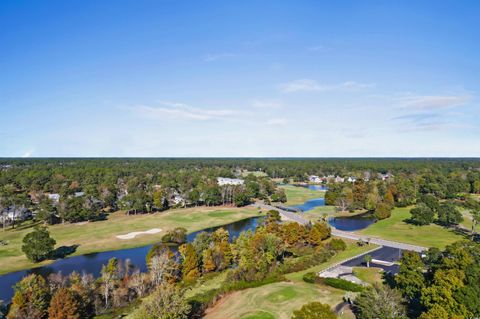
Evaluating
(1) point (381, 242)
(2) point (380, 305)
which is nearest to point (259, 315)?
(2) point (380, 305)

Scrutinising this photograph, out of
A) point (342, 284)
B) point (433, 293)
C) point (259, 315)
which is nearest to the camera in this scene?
point (433, 293)

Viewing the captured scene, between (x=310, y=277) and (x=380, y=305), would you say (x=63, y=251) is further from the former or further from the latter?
(x=380, y=305)

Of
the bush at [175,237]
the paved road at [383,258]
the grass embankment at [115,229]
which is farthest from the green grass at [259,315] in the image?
the grass embankment at [115,229]

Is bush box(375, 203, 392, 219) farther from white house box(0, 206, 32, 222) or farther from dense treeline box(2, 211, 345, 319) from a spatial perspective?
white house box(0, 206, 32, 222)

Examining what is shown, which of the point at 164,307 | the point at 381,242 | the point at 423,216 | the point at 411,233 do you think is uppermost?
the point at 164,307

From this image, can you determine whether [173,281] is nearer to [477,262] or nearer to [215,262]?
[215,262]

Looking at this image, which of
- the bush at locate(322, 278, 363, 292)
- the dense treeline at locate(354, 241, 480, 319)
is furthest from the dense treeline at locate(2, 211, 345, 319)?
the dense treeline at locate(354, 241, 480, 319)

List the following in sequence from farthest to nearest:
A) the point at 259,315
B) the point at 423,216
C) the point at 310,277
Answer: the point at 423,216, the point at 310,277, the point at 259,315
